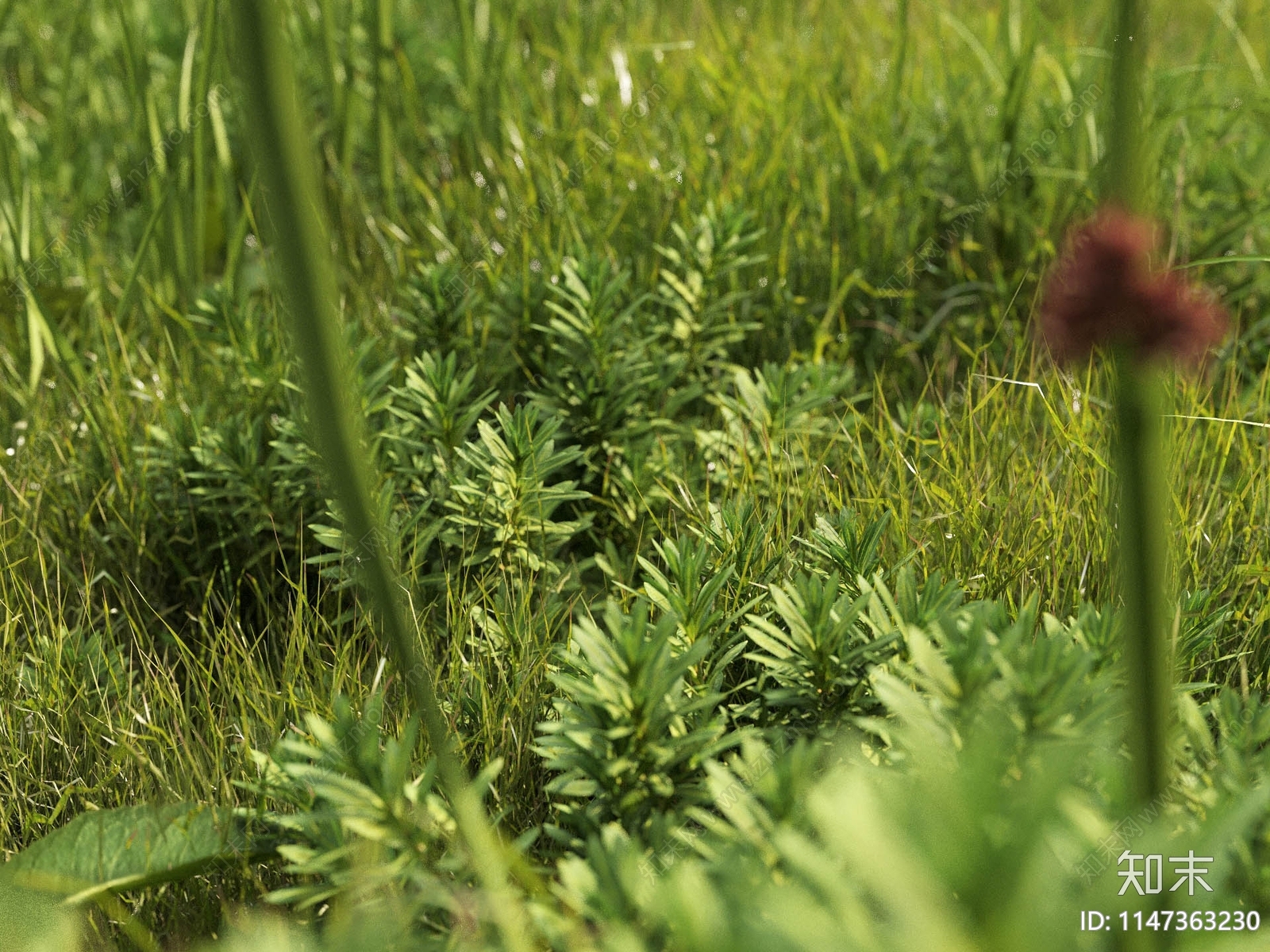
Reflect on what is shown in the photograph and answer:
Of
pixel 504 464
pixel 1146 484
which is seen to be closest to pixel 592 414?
pixel 504 464

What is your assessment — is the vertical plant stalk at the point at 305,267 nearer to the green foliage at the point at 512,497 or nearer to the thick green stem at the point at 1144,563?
the thick green stem at the point at 1144,563

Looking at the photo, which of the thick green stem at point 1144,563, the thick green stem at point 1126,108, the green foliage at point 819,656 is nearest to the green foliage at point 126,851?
the green foliage at point 819,656

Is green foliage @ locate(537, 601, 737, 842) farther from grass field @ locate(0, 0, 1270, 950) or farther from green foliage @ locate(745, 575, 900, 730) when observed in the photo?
green foliage @ locate(745, 575, 900, 730)

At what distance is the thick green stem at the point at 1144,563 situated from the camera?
2.36ft

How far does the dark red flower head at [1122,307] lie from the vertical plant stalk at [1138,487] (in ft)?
0.07

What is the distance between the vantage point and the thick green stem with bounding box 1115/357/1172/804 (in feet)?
2.36

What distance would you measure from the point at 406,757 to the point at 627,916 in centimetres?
26

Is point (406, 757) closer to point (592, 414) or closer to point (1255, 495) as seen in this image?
point (592, 414)

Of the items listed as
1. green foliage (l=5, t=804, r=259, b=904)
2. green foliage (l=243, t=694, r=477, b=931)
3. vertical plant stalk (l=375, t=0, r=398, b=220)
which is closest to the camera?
green foliage (l=243, t=694, r=477, b=931)

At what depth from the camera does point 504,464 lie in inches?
64.4

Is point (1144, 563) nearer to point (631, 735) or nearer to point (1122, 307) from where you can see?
point (1122, 307)

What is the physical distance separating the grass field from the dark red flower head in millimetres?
314

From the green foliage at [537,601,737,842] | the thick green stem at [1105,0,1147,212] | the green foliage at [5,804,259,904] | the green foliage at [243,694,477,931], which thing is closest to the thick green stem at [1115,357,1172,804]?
the thick green stem at [1105,0,1147,212]

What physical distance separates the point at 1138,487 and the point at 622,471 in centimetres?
122
